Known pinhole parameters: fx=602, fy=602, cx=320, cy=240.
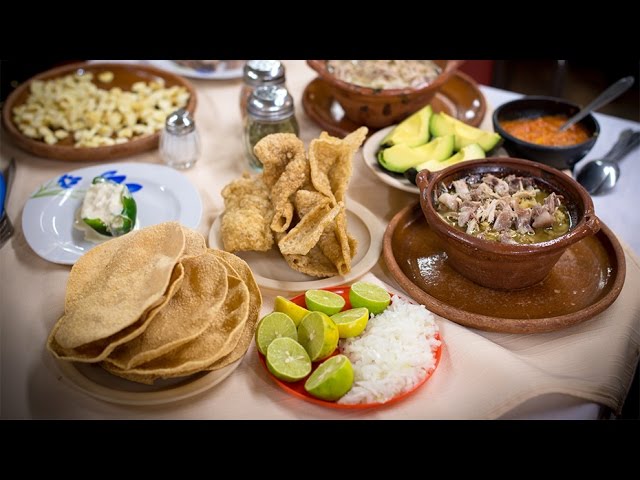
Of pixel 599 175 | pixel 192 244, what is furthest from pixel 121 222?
pixel 599 175

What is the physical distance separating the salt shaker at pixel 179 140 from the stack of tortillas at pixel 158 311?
2.44 feet

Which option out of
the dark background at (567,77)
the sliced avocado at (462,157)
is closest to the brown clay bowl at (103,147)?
the sliced avocado at (462,157)

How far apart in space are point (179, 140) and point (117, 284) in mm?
924

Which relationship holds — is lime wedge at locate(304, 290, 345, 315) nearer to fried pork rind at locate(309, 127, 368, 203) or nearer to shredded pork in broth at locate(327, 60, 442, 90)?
fried pork rind at locate(309, 127, 368, 203)

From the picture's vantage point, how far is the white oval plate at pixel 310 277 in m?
1.83

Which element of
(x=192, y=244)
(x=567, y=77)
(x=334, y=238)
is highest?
(x=192, y=244)

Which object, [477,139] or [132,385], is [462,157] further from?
[132,385]

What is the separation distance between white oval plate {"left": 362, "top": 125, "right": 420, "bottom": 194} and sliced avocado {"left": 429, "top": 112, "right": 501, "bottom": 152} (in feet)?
0.59

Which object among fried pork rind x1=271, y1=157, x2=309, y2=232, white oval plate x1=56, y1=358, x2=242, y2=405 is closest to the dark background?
fried pork rind x1=271, y1=157, x2=309, y2=232

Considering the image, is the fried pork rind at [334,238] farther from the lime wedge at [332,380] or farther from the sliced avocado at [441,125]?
the sliced avocado at [441,125]

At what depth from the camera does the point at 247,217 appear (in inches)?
76.2

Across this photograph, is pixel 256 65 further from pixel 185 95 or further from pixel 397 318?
pixel 397 318
